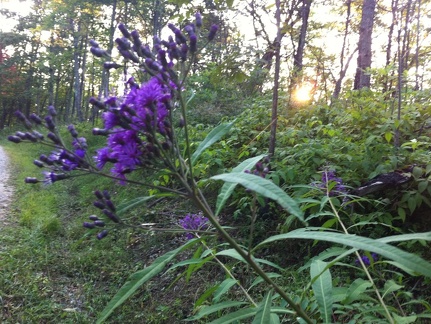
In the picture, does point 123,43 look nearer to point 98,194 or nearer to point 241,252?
point 98,194

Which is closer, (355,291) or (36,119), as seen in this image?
(36,119)

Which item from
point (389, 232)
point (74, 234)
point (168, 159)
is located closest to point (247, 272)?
point (389, 232)

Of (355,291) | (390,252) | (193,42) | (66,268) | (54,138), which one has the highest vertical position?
(193,42)

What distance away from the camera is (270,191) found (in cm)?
85

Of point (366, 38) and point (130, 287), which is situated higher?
point (366, 38)

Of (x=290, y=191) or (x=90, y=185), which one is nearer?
(x=290, y=191)

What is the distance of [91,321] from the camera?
3.08 metres

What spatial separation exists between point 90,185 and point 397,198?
653cm

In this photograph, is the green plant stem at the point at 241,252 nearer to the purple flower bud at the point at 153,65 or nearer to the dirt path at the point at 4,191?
the purple flower bud at the point at 153,65

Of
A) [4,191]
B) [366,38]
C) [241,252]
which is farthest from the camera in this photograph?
[4,191]

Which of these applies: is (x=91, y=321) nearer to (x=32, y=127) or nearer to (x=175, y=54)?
(x=32, y=127)

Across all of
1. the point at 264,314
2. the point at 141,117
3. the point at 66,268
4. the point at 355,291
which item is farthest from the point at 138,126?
the point at 66,268

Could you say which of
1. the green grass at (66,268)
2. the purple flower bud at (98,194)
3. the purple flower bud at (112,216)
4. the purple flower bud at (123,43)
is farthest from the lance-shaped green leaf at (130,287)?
the green grass at (66,268)

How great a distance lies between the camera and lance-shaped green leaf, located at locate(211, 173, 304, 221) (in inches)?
32.1
